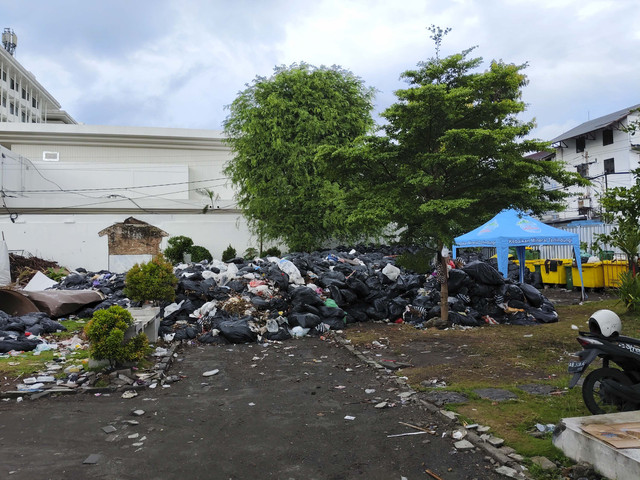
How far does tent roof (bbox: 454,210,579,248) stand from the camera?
12.4m

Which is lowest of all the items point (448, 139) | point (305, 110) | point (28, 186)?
point (448, 139)

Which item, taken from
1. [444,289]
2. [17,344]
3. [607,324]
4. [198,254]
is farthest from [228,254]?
[607,324]

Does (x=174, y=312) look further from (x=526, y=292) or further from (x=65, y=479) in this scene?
(x=526, y=292)

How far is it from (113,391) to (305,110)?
1769 centimetres

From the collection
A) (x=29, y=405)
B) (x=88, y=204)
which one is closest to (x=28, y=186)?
(x=88, y=204)

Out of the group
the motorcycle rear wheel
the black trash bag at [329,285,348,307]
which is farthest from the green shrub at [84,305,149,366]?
the motorcycle rear wheel

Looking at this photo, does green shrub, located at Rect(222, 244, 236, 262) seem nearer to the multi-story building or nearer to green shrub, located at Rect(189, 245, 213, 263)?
green shrub, located at Rect(189, 245, 213, 263)

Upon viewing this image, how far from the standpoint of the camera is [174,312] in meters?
9.37

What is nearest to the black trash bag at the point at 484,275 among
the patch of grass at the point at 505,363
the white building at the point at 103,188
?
the patch of grass at the point at 505,363

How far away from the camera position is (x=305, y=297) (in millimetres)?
9375

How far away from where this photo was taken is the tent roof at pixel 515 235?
489 inches

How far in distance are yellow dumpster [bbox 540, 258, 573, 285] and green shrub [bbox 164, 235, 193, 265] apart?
1637 cm

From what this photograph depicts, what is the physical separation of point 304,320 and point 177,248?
15.8 meters

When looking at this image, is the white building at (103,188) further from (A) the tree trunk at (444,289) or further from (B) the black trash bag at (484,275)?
(B) the black trash bag at (484,275)
